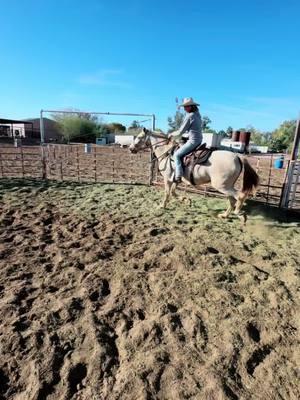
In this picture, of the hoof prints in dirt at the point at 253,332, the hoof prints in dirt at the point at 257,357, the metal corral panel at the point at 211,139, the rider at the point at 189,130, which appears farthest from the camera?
the metal corral panel at the point at 211,139

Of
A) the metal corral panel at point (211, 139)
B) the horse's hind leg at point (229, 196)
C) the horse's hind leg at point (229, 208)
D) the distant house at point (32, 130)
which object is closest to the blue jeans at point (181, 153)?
the horse's hind leg at point (229, 196)

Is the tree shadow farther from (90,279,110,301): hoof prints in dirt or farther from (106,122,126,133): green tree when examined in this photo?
(106,122,126,133): green tree

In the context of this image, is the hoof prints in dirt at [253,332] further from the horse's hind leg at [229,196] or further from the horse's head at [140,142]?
the horse's head at [140,142]

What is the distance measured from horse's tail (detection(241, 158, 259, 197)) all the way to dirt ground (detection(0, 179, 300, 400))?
2.23 feet

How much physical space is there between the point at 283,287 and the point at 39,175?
7.71m

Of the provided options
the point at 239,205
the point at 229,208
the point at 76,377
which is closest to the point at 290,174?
the point at 239,205

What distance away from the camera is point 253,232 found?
434 centimetres

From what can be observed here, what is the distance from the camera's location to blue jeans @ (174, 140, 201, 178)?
16.2 ft

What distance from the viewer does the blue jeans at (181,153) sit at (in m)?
4.94

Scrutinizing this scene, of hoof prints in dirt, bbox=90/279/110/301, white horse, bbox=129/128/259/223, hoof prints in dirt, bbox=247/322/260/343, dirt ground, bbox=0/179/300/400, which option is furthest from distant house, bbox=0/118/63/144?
hoof prints in dirt, bbox=247/322/260/343

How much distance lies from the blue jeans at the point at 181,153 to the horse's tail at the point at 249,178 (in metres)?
0.95

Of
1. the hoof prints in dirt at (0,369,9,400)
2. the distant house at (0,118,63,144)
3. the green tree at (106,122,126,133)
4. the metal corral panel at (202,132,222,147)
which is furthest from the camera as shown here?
the green tree at (106,122,126,133)

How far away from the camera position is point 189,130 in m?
4.87

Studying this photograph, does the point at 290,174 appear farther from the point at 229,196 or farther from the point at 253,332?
the point at 253,332
